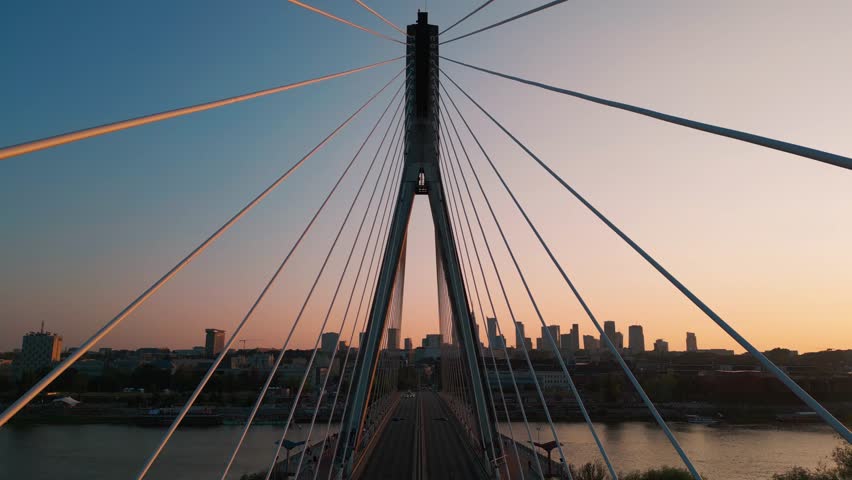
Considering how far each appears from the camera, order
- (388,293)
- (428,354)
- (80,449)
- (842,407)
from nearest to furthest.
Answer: (388,293), (80,449), (842,407), (428,354)

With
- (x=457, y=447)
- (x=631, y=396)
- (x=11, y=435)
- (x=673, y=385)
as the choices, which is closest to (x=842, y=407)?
(x=673, y=385)

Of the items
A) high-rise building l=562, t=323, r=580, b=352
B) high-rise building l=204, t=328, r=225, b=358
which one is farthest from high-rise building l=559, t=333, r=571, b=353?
high-rise building l=204, t=328, r=225, b=358

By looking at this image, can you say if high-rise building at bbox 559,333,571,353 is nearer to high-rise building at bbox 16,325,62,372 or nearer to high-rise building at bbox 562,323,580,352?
high-rise building at bbox 562,323,580,352

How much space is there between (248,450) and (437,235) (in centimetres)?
2490

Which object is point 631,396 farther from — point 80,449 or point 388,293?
point 388,293

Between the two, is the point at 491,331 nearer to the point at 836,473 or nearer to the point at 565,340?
the point at 836,473

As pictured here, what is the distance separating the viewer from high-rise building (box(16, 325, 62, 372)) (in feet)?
219

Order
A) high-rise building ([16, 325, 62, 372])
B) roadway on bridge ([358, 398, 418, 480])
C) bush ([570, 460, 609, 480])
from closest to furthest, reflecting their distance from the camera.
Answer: roadway on bridge ([358, 398, 418, 480]), bush ([570, 460, 609, 480]), high-rise building ([16, 325, 62, 372])

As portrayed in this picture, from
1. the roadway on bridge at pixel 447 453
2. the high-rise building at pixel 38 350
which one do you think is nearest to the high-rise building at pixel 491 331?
the roadway on bridge at pixel 447 453

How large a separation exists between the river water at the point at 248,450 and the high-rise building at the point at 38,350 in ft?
113

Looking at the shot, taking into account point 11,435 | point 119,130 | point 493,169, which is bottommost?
point 11,435

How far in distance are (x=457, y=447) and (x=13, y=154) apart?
2371 cm

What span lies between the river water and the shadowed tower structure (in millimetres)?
15527

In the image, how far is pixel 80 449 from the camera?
2878 cm
